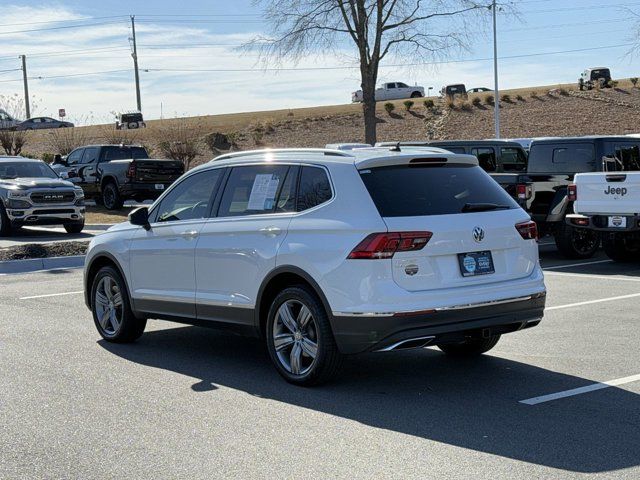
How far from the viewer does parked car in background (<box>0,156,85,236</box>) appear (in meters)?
20.6

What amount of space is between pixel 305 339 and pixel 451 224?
4.61 feet

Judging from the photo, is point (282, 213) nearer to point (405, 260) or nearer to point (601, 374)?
point (405, 260)

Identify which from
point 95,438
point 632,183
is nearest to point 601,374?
point 95,438

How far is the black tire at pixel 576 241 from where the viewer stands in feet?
51.5

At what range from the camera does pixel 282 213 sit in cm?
A: 736

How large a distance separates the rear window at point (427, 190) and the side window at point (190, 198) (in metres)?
1.80

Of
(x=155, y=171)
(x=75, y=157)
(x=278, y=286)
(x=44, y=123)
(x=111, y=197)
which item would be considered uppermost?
(x=44, y=123)

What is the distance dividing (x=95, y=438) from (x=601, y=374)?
3870 millimetres

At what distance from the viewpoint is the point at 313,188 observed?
7254mm

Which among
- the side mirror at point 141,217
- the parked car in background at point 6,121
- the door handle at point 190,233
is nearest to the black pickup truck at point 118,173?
the parked car in background at point 6,121

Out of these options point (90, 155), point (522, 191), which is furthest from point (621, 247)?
point (90, 155)

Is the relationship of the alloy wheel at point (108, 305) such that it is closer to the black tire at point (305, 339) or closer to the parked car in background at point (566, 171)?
the black tire at point (305, 339)

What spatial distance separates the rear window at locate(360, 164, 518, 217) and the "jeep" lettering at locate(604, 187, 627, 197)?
24.0 ft

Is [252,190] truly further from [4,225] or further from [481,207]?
[4,225]
